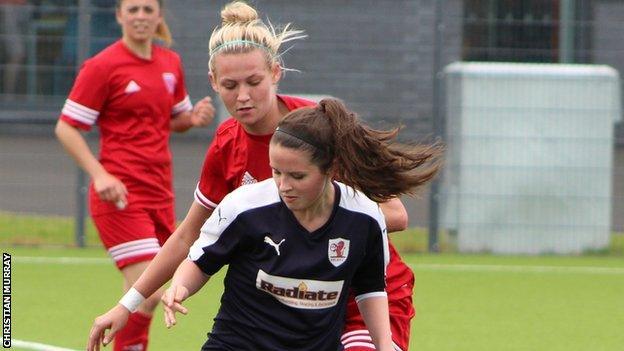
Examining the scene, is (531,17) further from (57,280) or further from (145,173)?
(145,173)

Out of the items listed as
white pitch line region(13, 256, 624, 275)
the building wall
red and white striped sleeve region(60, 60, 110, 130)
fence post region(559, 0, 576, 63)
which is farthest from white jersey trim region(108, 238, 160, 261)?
fence post region(559, 0, 576, 63)

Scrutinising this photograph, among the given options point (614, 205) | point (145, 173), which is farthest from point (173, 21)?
point (145, 173)

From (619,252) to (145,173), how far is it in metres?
5.97

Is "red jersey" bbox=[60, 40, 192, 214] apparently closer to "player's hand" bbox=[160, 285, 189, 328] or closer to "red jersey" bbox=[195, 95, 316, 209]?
"red jersey" bbox=[195, 95, 316, 209]

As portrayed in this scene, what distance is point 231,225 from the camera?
4.09 metres

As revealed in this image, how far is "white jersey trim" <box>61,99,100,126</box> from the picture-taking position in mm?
6672

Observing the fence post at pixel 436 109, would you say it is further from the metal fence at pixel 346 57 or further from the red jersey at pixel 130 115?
the red jersey at pixel 130 115

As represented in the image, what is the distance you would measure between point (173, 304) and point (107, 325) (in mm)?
364

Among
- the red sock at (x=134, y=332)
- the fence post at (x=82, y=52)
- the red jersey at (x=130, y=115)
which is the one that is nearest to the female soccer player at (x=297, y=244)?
the red sock at (x=134, y=332)

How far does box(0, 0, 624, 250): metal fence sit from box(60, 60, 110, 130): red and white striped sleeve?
16.2 ft

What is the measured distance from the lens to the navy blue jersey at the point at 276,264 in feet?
13.4

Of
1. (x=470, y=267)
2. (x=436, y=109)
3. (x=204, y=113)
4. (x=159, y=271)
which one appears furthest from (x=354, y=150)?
(x=436, y=109)

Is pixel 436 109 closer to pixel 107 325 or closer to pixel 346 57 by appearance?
pixel 346 57

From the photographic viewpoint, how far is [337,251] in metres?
4.12
